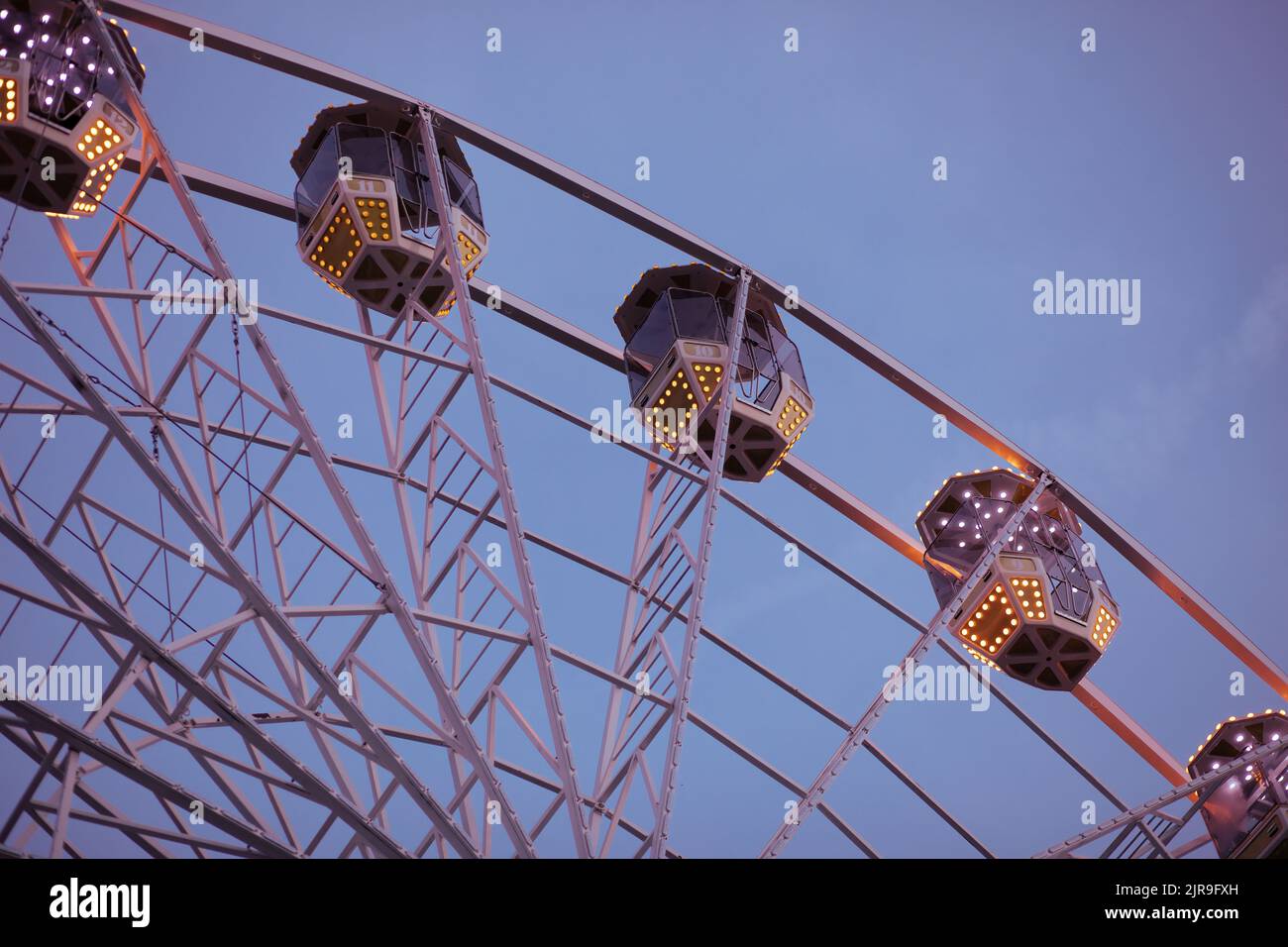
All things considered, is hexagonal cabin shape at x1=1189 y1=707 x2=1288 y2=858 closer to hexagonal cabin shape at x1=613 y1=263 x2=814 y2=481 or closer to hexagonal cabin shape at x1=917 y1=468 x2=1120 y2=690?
hexagonal cabin shape at x1=917 y1=468 x2=1120 y2=690

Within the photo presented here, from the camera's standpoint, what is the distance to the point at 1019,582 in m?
19.8

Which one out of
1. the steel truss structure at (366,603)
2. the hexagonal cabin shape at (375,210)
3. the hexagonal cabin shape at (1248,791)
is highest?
the hexagonal cabin shape at (375,210)

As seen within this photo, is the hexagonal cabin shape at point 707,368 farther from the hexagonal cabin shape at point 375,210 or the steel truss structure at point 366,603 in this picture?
the hexagonal cabin shape at point 375,210

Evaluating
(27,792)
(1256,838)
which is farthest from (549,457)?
(27,792)

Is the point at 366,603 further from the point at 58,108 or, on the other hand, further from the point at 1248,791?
the point at 1248,791

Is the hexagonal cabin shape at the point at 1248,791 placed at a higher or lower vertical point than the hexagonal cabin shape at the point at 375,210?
lower

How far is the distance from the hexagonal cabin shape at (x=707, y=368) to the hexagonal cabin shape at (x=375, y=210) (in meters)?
2.82

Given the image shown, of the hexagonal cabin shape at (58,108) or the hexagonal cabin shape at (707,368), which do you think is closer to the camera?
the hexagonal cabin shape at (58,108)

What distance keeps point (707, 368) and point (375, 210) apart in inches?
196

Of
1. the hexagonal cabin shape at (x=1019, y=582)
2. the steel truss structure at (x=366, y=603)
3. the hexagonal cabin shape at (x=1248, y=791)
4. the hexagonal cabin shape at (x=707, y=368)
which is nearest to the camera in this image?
the steel truss structure at (x=366, y=603)

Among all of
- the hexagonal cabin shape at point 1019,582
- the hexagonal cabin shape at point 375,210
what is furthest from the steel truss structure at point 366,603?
the hexagonal cabin shape at point 1019,582

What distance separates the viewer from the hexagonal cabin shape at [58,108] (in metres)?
15.1
